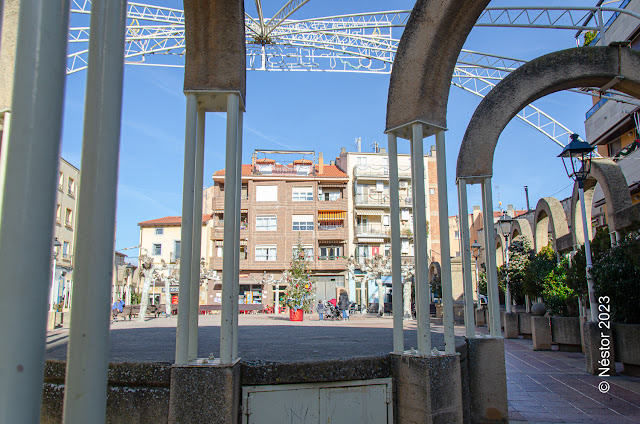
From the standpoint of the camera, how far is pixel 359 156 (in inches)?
2227

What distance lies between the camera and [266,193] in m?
51.6

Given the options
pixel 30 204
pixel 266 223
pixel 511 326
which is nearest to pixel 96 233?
pixel 30 204

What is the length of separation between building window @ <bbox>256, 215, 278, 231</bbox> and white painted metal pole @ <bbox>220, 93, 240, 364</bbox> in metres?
46.7

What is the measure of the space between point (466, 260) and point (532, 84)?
2.49 m

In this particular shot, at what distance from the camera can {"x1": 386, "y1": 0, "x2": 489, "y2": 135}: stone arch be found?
4.73 m

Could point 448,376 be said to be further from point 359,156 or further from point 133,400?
point 359,156

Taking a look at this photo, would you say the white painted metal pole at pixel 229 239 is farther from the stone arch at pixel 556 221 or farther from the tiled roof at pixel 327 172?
the tiled roof at pixel 327 172

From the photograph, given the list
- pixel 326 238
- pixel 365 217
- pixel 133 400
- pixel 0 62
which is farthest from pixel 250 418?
pixel 365 217

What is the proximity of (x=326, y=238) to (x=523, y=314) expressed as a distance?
34.0 m

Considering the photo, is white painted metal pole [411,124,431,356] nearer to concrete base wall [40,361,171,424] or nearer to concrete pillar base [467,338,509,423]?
concrete pillar base [467,338,509,423]

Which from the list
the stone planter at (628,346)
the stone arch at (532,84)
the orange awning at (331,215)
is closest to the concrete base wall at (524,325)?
the stone planter at (628,346)

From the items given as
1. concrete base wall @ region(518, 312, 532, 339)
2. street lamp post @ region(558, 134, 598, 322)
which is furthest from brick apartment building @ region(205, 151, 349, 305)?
street lamp post @ region(558, 134, 598, 322)

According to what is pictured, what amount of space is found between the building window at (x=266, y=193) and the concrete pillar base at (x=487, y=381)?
4641 cm

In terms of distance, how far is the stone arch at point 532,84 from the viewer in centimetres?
622
